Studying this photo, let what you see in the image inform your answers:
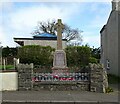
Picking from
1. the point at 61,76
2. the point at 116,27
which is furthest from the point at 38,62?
the point at 61,76

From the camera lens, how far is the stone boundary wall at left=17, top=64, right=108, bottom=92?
52.6 ft

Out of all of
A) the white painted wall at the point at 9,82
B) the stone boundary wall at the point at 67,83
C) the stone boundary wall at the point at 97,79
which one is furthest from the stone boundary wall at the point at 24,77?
the stone boundary wall at the point at 97,79

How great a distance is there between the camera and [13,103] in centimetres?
1225

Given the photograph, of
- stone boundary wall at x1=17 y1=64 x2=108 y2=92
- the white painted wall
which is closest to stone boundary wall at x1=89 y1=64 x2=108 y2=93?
stone boundary wall at x1=17 y1=64 x2=108 y2=92

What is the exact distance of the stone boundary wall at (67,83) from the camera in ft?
52.6

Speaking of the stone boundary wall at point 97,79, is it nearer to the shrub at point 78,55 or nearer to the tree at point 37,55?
the shrub at point 78,55

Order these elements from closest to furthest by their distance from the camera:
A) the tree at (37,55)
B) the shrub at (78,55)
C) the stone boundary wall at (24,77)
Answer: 1. the stone boundary wall at (24,77)
2. the shrub at (78,55)
3. the tree at (37,55)

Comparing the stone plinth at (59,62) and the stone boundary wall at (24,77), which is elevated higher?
the stone plinth at (59,62)

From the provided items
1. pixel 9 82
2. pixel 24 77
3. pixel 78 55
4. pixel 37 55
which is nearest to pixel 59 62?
pixel 24 77

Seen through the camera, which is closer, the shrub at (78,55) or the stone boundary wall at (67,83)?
the stone boundary wall at (67,83)

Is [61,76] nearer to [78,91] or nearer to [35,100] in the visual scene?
[78,91]

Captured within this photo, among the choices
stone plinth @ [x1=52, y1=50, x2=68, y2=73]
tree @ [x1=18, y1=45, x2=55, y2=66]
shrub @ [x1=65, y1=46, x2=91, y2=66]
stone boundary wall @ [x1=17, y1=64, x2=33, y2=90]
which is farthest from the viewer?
tree @ [x1=18, y1=45, x2=55, y2=66]

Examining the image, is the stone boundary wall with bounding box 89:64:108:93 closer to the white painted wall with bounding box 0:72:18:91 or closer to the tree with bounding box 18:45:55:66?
the white painted wall with bounding box 0:72:18:91

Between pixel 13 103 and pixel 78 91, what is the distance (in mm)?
4771
